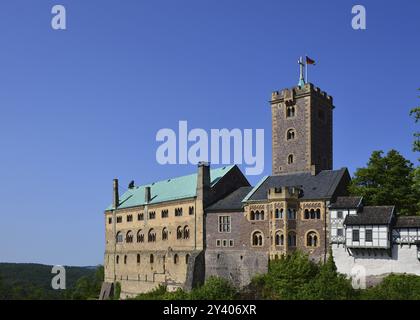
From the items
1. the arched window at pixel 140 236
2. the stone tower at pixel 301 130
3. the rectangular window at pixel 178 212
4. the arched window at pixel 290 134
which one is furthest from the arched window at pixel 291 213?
the arched window at pixel 140 236

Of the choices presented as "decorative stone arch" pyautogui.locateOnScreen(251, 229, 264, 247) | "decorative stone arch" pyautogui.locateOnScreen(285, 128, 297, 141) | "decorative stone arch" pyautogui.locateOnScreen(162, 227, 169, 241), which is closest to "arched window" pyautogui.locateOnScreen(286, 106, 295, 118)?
"decorative stone arch" pyautogui.locateOnScreen(285, 128, 297, 141)

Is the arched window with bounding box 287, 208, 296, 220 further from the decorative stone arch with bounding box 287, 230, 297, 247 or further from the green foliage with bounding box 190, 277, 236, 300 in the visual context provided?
the green foliage with bounding box 190, 277, 236, 300

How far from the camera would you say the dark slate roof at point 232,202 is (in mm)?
58263

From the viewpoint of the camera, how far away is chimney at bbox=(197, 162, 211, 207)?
201 ft

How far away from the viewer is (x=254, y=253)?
54.9 m

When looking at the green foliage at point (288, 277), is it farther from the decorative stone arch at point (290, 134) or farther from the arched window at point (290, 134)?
the arched window at point (290, 134)

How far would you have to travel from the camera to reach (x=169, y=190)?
233 ft

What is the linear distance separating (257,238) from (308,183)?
8.50 meters

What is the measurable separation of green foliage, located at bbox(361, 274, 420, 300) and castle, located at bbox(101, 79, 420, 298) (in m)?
1.76

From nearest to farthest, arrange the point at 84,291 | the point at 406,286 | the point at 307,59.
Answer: the point at 406,286
the point at 307,59
the point at 84,291

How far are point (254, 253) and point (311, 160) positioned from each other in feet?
43.8

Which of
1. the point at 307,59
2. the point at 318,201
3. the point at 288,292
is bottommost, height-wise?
the point at 288,292
